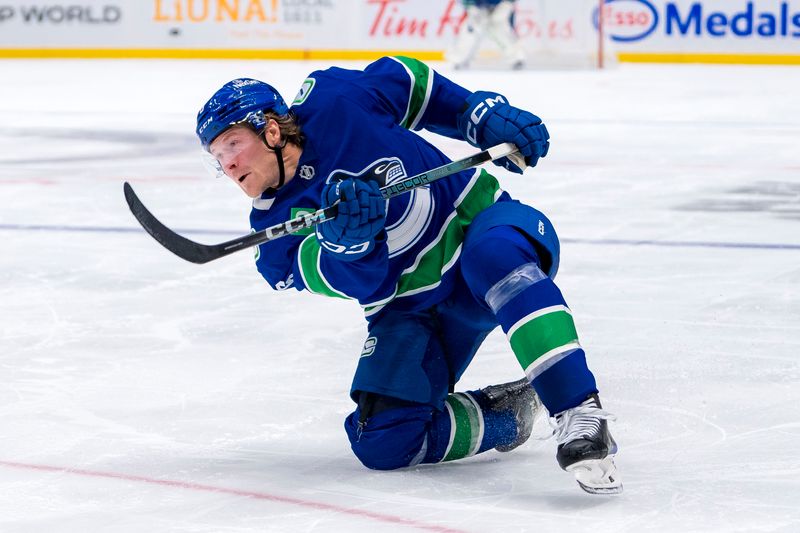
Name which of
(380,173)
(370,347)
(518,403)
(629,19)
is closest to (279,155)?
(380,173)

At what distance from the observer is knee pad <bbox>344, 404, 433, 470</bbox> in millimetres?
2105

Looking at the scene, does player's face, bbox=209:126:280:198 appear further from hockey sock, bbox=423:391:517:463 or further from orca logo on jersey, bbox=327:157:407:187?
hockey sock, bbox=423:391:517:463

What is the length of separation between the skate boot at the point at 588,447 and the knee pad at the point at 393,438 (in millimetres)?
279

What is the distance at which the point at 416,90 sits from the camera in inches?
90.9

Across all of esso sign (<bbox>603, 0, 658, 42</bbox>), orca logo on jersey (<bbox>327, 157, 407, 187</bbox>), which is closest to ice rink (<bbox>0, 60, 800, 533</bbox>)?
orca logo on jersey (<bbox>327, 157, 407, 187</bbox>)

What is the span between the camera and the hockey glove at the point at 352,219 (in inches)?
75.4

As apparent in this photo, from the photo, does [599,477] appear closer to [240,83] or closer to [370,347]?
[370,347]

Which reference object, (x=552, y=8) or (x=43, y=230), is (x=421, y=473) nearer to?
(x=43, y=230)

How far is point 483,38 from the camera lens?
10.9 m

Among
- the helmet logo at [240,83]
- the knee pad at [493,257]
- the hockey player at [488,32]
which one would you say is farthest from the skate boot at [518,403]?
the hockey player at [488,32]

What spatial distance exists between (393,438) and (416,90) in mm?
573

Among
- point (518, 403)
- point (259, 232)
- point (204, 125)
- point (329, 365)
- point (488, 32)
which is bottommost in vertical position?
point (488, 32)

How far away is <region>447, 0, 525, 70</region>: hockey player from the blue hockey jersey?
8655 mm

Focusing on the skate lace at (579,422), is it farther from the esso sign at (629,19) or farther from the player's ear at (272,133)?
the esso sign at (629,19)
